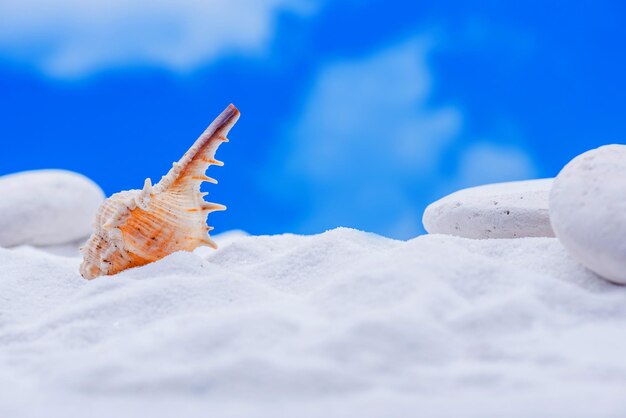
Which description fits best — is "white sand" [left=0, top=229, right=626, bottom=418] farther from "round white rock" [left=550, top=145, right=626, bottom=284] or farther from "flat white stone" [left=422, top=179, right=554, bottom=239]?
"flat white stone" [left=422, top=179, right=554, bottom=239]

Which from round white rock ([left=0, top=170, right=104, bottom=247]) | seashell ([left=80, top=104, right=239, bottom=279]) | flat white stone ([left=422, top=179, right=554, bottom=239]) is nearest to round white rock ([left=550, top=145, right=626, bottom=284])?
flat white stone ([left=422, top=179, right=554, bottom=239])

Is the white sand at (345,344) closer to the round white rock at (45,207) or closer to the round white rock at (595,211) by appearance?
the round white rock at (595,211)

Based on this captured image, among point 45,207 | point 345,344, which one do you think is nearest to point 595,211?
point 345,344

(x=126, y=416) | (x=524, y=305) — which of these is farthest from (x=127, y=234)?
(x=524, y=305)

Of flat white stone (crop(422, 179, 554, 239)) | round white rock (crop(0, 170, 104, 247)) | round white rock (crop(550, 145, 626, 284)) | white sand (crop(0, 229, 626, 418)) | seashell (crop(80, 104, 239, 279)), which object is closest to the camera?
white sand (crop(0, 229, 626, 418))

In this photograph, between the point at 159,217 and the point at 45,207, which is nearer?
the point at 159,217

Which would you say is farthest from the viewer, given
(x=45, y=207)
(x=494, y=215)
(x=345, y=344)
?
(x=45, y=207)

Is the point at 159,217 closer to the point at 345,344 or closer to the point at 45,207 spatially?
the point at 345,344
